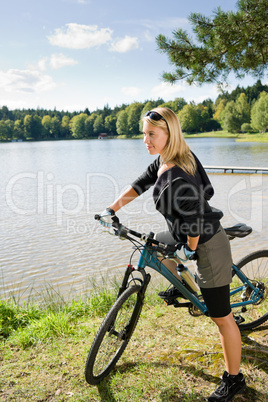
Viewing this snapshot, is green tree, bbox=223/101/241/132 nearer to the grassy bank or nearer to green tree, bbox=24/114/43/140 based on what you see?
green tree, bbox=24/114/43/140

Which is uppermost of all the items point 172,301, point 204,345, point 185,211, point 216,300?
point 185,211

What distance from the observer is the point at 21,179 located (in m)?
23.4

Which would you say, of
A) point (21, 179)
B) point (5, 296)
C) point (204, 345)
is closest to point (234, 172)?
point (21, 179)

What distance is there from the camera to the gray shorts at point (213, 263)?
2.37m

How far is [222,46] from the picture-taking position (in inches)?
200

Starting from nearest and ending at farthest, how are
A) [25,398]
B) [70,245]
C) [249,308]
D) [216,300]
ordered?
[216,300] < [25,398] < [249,308] < [70,245]

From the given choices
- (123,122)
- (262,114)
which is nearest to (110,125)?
(123,122)

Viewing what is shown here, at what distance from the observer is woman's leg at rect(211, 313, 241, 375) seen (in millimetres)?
2404

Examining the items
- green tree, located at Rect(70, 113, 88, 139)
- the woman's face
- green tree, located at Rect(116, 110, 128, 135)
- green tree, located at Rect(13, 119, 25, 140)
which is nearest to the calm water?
the woman's face

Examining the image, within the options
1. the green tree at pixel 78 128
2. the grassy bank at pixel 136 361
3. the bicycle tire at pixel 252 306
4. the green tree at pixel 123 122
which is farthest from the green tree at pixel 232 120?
the grassy bank at pixel 136 361

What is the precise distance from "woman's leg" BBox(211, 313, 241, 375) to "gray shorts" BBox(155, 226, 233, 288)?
0.27 meters

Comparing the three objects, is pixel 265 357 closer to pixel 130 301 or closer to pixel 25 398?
pixel 130 301

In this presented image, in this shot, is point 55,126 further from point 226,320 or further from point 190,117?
point 226,320

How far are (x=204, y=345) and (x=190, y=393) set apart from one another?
2.02ft
